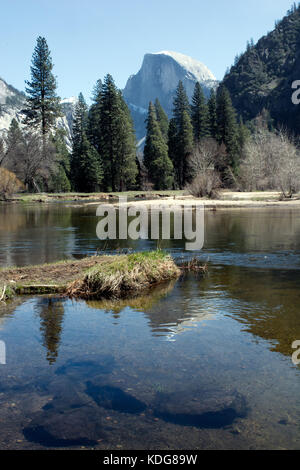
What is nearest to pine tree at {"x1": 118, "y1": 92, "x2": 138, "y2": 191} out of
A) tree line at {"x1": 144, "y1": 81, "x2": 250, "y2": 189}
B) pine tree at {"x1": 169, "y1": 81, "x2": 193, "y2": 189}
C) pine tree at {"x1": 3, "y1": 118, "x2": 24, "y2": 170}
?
tree line at {"x1": 144, "y1": 81, "x2": 250, "y2": 189}

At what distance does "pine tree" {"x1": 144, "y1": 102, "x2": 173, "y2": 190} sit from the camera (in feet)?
241

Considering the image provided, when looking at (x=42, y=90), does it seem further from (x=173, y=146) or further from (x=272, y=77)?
(x=272, y=77)

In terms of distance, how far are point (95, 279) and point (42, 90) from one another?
209ft

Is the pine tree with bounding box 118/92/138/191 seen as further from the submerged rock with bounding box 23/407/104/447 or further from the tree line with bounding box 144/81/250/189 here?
the submerged rock with bounding box 23/407/104/447

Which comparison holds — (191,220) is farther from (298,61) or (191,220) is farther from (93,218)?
(298,61)

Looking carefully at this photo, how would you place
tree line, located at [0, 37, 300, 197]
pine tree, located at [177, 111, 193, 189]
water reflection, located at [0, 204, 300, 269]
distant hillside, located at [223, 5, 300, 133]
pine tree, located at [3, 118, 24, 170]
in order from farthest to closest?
distant hillside, located at [223, 5, 300, 133] → pine tree, located at [177, 111, 193, 189] → tree line, located at [0, 37, 300, 197] → pine tree, located at [3, 118, 24, 170] → water reflection, located at [0, 204, 300, 269]

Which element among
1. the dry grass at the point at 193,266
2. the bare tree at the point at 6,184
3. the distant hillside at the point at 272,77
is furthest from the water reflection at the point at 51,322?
the distant hillside at the point at 272,77

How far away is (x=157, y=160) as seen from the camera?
238 ft

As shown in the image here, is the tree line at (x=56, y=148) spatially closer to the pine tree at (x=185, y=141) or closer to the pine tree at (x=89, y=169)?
the pine tree at (x=89, y=169)

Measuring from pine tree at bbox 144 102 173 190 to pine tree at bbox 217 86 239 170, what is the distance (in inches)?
504

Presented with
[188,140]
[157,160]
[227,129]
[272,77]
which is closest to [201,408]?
[157,160]

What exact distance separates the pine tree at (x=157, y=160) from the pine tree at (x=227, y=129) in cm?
1279

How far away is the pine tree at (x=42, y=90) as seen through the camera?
2630 inches
